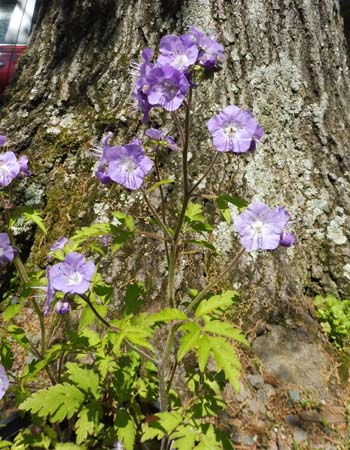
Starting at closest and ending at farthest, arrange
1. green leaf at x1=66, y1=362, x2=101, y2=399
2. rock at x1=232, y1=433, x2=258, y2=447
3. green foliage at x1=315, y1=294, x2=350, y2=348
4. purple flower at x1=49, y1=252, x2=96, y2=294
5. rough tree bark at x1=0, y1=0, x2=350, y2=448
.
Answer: purple flower at x1=49, y1=252, x2=96, y2=294
green leaf at x1=66, y1=362, x2=101, y2=399
rock at x1=232, y1=433, x2=258, y2=447
green foliage at x1=315, y1=294, x2=350, y2=348
rough tree bark at x1=0, y1=0, x2=350, y2=448

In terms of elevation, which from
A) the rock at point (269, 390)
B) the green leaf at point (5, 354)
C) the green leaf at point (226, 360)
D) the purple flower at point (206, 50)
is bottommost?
the rock at point (269, 390)

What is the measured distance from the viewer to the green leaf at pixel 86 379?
5.56ft

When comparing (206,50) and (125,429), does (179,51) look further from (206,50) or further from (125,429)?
Answer: (125,429)

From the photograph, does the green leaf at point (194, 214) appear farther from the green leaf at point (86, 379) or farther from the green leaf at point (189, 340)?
the green leaf at point (86, 379)

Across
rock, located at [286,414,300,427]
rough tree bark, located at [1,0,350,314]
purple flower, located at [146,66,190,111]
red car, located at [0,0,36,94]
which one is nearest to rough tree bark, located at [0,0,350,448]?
rough tree bark, located at [1,0,350,314]

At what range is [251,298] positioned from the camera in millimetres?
2494

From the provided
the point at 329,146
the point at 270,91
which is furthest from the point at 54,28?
the point at 329,146

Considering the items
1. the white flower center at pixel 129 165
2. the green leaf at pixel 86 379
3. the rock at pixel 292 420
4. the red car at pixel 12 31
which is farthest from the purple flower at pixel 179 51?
the red car at pixel 12 31

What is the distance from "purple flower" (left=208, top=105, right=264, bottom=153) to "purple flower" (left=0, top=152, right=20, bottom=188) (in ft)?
2.78

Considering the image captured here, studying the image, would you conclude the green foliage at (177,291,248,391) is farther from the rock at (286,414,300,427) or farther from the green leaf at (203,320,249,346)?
the rock at (286,414,300,427)

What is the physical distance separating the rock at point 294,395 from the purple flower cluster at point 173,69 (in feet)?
5.58

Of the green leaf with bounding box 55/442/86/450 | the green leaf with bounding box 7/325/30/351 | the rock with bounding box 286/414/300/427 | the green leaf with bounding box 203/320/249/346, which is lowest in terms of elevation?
the rock with bounding box 286/414/300/427

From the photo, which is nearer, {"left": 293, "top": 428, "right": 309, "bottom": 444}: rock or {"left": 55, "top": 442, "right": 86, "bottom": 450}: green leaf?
{"left": 55, "top": 442, "right": 86, "bottom": 450}: green leaf

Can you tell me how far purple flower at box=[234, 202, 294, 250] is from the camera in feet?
4.91
